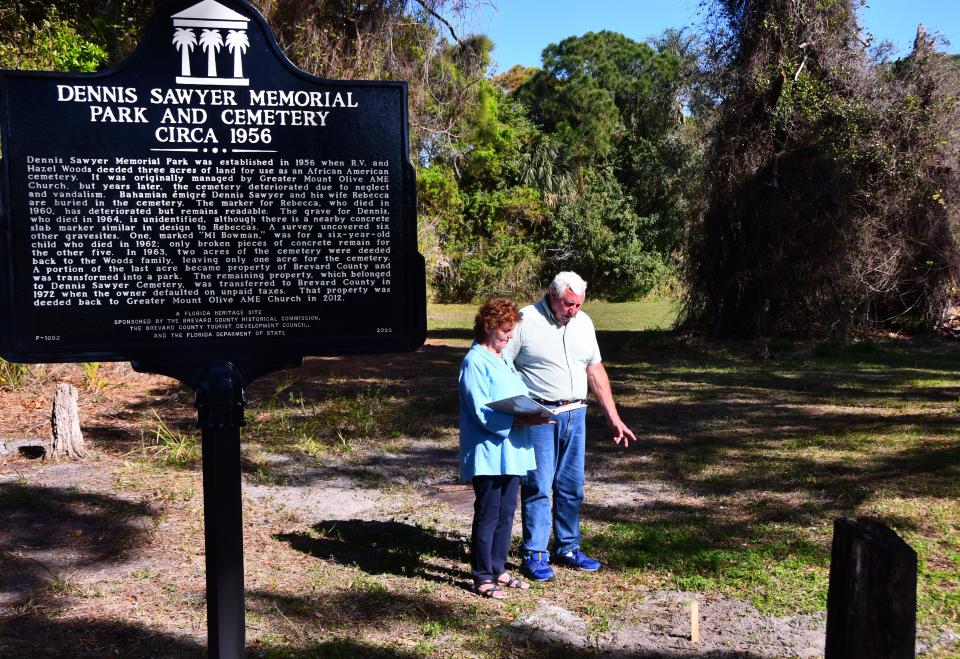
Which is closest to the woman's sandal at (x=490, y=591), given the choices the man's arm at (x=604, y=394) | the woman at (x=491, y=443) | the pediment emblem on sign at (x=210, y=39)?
the woman at (x=491, y=443)

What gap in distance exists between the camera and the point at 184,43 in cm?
350

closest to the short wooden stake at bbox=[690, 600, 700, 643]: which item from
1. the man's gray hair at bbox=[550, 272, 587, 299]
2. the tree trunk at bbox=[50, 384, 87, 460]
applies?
the man's gray hair at bbox=[550, 272, 587, 299]

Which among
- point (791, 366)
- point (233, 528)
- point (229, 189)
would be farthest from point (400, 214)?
point (791, 366)

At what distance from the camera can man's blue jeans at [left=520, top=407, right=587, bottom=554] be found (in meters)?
5.23

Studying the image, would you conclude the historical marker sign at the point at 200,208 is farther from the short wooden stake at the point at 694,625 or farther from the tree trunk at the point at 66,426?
the tree trunk at the point at 66,426

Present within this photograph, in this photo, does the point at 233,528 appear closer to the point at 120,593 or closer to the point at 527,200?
the point at 120,593

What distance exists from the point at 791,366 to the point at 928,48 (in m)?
7.41

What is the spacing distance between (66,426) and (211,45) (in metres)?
5.35

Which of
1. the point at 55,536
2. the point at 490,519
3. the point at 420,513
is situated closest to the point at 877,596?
the point at 490,519

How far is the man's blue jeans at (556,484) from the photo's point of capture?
5.23m

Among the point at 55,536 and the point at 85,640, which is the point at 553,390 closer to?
the point at 85,640

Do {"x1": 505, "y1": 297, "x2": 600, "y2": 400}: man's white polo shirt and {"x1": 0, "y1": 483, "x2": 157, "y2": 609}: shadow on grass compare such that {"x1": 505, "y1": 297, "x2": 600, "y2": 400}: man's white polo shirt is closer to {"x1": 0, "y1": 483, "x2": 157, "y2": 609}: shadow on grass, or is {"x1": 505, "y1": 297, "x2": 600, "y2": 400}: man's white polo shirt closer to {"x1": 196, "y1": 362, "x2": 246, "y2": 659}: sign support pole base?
{"x1": 196, "y1": 362, "x2": 246, "y2": 659}: sign support pole base

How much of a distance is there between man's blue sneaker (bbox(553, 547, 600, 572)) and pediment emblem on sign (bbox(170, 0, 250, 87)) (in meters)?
3.32

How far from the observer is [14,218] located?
3420 millimetres
